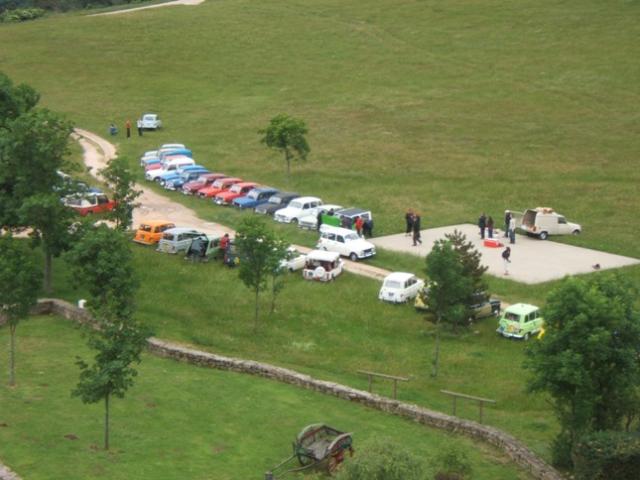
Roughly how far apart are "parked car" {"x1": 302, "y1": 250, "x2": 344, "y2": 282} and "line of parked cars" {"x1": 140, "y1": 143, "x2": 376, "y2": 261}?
2858 mm

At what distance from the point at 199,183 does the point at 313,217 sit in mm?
10660

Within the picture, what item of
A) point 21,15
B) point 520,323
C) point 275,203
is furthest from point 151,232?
point 21,15

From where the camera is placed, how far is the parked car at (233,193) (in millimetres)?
65438

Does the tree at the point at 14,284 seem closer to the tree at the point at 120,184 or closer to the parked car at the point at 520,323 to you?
the tree at the point at 120,184

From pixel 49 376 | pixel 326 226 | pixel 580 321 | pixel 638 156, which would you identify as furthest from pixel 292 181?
pixel 580 321

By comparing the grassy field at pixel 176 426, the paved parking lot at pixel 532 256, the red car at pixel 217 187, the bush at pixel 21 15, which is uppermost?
the bush at pixel 21 15

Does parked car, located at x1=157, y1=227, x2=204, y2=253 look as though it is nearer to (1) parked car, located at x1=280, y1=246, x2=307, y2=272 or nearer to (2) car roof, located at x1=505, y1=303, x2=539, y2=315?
(1) parked car, located at x1=280, y1=246, x2=307, y2=272

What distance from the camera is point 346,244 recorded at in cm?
5447

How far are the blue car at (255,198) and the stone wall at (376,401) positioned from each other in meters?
22.8

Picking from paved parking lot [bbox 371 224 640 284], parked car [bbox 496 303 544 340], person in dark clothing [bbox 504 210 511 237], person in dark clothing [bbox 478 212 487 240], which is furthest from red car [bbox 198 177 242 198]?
parked car [bbox 496 303 544 340]

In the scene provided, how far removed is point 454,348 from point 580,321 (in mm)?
13588

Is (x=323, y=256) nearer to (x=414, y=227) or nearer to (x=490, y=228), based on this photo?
(x=414, y=227)

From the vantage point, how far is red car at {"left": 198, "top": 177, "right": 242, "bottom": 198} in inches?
2630

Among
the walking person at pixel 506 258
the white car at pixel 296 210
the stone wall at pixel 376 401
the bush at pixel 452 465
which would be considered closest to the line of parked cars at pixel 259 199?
the white car at pixel 296 210
